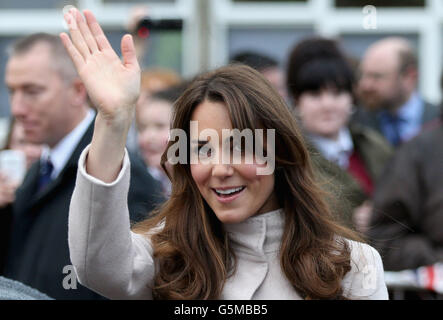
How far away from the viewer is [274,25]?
7254 mm

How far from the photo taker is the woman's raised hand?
2311 mm

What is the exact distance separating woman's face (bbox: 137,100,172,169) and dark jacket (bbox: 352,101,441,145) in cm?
129

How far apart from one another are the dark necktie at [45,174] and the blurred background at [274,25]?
3.08 m

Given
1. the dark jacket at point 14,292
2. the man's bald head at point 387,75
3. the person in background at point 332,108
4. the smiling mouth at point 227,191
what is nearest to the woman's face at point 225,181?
the smiling mouth at point 227,191

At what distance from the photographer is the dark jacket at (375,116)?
18.7 feet

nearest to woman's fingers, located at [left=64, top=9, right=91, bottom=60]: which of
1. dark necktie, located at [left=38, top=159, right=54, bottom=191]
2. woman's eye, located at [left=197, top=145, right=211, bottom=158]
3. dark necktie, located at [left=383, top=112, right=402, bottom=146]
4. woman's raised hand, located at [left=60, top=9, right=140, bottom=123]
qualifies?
woman's raised hand, located at [left=60, top=9, right=140, bottom=123]

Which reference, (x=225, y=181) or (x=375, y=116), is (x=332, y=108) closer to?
(x=375, y=116)

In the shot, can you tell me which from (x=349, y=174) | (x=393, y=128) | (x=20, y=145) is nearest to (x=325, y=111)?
(x=349, y=174)

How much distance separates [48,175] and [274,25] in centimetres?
364

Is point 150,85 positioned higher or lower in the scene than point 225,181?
higher

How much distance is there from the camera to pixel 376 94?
5.88 m

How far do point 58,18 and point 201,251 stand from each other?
17.1 feet

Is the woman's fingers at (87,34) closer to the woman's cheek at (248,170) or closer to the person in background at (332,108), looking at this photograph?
the woman's cheek at (248,170)

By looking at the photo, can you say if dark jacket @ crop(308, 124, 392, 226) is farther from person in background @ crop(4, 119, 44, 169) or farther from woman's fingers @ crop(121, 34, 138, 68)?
person in background @ crop(4, 119, 44, 169)
